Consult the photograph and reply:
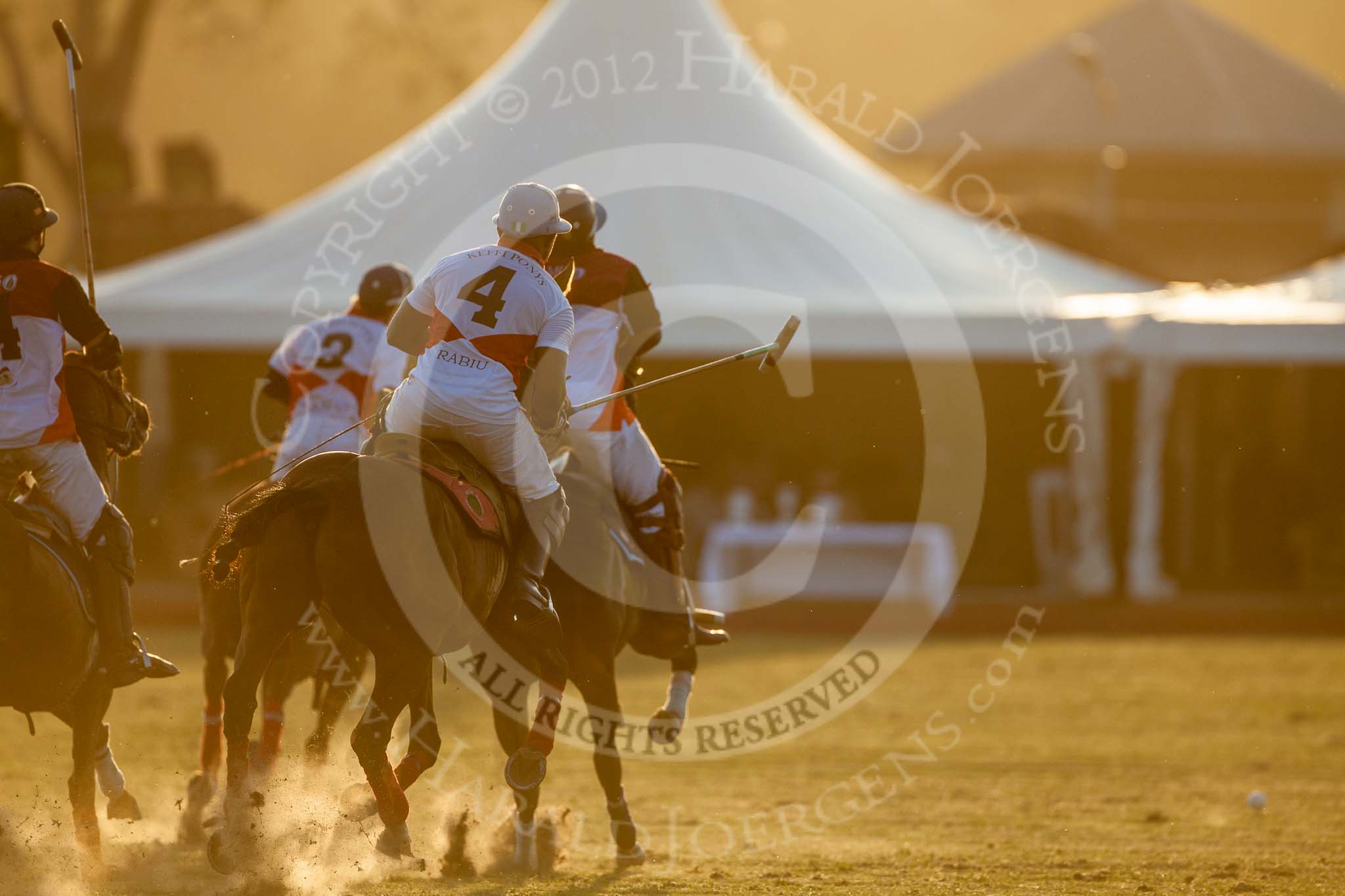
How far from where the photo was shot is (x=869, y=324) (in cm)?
1725

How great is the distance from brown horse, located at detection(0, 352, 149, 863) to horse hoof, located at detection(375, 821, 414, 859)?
1291 millimetres

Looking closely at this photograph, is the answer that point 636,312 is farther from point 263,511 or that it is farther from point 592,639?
point 263,511

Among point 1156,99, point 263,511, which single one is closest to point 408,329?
point 263,511

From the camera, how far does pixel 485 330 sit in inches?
265

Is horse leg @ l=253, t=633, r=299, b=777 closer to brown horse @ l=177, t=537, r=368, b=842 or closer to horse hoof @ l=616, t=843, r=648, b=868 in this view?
brown horse @ l=177, t=537, r=368, b=842

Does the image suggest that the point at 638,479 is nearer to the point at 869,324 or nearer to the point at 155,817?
the point at 155,817

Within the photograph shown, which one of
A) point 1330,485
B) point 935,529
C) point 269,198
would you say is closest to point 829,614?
point 935,529

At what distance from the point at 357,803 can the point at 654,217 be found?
34.1 ft

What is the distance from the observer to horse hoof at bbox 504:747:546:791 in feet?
22.1

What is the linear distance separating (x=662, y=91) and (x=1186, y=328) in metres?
5.88

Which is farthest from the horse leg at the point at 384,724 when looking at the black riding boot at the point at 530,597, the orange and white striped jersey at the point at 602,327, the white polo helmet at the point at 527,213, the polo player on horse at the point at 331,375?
the polo player on horse at the point at 331,375

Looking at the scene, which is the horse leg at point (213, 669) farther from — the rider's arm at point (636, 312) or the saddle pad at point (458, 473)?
the rider's arm at point (636, 312)

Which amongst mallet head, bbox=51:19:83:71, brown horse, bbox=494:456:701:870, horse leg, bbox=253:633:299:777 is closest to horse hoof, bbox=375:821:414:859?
horse leg, bbox=253:633:299:777

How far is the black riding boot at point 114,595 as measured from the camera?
7.30 metres
